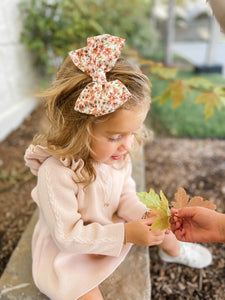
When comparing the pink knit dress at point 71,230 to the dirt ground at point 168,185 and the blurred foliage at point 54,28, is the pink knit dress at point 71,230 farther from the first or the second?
the blurred foliage at point 54,28

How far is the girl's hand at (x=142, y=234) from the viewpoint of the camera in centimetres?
119

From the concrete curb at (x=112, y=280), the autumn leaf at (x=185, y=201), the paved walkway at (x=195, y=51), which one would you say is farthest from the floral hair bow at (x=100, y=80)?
the paved walkway at (x=195, y=51)

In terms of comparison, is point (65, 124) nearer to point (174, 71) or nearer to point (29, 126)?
point (174, 71)

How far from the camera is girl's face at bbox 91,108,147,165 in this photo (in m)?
1.12

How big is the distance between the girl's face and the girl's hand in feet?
1.16

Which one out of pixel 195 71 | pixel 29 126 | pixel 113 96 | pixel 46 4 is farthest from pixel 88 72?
pixel 195 71

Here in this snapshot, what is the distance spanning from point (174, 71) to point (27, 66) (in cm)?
295

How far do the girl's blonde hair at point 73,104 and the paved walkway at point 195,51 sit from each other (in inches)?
248

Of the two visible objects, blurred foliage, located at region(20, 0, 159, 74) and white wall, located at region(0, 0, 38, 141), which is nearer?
white wall, located at region(0, 0, 38, 141)

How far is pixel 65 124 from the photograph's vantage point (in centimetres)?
120

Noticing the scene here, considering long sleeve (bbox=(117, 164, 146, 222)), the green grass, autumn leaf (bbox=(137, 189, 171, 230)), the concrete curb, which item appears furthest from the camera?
the green grass

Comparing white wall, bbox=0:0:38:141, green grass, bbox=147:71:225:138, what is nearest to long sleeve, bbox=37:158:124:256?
white wall, bbox=0:0:38:141

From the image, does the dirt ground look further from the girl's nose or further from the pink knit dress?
the girl's nose

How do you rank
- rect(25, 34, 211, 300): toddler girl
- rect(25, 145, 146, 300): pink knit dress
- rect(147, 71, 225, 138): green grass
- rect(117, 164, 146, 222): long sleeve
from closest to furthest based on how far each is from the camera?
rect(25, 34, 211, 300): toddler girl, rect(25, 145, 146, 300): pink knit dress, rect(117, 164, 146, 222): long sleeve, rect(147, 71, 225, 138): green grass
